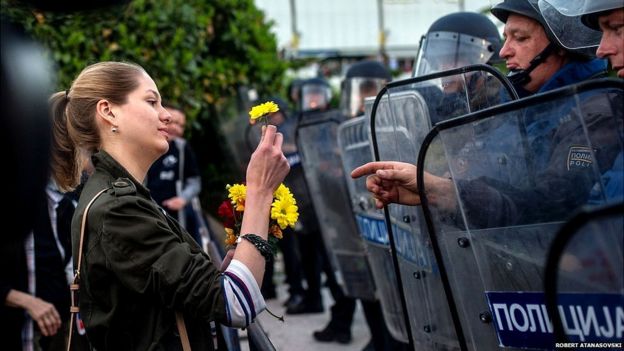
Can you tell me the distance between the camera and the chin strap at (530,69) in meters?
2.94

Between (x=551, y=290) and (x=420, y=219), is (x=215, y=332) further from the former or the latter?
(x=551, y=290)

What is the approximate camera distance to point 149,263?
210cm

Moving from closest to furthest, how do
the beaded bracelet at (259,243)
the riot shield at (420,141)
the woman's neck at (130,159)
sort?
the beaded bracelet at (259,243)
the woman's neck at (130,159)
the riot shield at (420,141)

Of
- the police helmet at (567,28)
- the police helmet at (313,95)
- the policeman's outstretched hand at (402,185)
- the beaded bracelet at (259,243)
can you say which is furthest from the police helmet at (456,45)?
the police helmet at (313,95)

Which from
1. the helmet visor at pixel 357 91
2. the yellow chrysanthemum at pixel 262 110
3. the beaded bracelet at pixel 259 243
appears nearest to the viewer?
the beaded bracelet at pixel 259 243

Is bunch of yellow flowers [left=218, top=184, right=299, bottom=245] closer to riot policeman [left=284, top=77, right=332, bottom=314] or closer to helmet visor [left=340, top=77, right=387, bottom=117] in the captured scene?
helmet visor [left=340, top=77, right=387, bottom=117]

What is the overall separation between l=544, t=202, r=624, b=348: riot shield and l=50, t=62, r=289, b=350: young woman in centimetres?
88

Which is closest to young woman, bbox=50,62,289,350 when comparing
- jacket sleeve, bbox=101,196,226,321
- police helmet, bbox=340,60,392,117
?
jacket sleeve, bbox=101,196,226,321

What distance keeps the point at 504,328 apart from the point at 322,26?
64.4ft

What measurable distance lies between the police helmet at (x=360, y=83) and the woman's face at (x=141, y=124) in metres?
3.75

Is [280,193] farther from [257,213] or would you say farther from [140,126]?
[140,126]

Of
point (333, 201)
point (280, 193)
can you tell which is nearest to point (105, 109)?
point (280, 193)

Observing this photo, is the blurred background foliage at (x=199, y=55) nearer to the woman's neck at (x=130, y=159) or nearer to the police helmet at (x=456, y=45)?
the police helmet at (x=456, y=45)

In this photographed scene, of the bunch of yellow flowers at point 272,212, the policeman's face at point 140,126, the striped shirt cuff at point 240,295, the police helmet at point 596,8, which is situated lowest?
the striped shirt cuff at point 240,295
